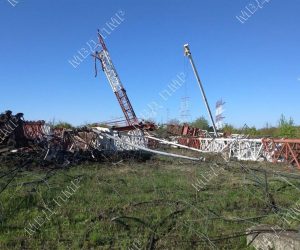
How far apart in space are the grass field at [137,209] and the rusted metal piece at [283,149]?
18.4ft

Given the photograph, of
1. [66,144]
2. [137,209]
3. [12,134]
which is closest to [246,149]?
[66,144]

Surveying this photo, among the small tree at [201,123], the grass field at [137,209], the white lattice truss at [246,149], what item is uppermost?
the small tree at [201,123]

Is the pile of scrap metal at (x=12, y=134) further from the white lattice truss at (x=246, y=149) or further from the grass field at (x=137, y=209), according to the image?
the white lattice truss at (x=246, y=149)

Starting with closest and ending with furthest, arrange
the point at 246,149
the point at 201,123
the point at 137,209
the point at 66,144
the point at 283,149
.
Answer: the point at 137,209, the point at 66,144, the point at 283,149, the point at 246,149, the point at 201,123

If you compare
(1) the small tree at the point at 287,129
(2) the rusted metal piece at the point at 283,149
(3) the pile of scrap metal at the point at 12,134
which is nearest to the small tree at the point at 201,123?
(1) the small tree at the point at 287,129

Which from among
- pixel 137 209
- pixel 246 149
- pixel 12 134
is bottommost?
pixel 137 209

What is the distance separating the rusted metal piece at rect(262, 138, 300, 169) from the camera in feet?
47.3

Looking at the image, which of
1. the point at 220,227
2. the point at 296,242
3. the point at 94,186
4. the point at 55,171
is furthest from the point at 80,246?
the point at 55,171

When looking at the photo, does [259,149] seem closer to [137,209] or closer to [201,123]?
[137,209]

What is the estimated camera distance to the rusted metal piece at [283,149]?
1442 centimetres

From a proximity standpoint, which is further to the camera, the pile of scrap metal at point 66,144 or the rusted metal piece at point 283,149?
the rusted metal piece at point 283,149

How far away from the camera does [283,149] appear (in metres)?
15.0

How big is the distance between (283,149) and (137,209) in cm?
1033

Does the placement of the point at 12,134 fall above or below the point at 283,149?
above
